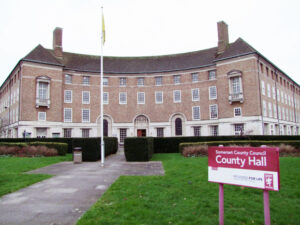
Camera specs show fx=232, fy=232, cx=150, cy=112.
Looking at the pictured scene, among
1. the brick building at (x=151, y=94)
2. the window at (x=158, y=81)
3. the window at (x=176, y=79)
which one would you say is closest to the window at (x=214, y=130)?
the brick building at (x=151, y=94)

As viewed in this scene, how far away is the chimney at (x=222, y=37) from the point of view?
123 feet

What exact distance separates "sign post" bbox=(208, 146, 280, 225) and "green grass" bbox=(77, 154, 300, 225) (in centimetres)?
94

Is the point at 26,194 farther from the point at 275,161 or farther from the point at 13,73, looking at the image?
the point at 13,73

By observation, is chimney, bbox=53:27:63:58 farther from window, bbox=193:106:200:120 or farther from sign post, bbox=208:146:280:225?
sign post, bbox=208:146:280:225

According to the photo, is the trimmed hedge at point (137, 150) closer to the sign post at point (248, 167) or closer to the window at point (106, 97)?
the sign post at point (248, 167)

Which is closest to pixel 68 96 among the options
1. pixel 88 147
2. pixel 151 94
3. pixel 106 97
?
pixel 106 97

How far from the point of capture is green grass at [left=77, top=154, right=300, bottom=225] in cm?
470

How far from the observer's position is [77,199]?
6.39m

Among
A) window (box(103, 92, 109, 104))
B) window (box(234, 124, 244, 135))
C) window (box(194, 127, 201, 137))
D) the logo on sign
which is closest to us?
the logo on sign

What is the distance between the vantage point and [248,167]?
3990mm

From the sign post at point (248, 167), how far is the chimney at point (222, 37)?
3645 cm

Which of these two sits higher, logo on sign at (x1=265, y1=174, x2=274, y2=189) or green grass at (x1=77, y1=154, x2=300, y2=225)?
logo on sign at (x1=265, y1=174, x2=274, y2=189)

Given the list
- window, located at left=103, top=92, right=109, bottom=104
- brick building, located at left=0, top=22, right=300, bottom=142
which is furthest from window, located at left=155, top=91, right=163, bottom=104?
window, located at left=103, top=92, right=109, bottom=104

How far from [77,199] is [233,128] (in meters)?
30.9
